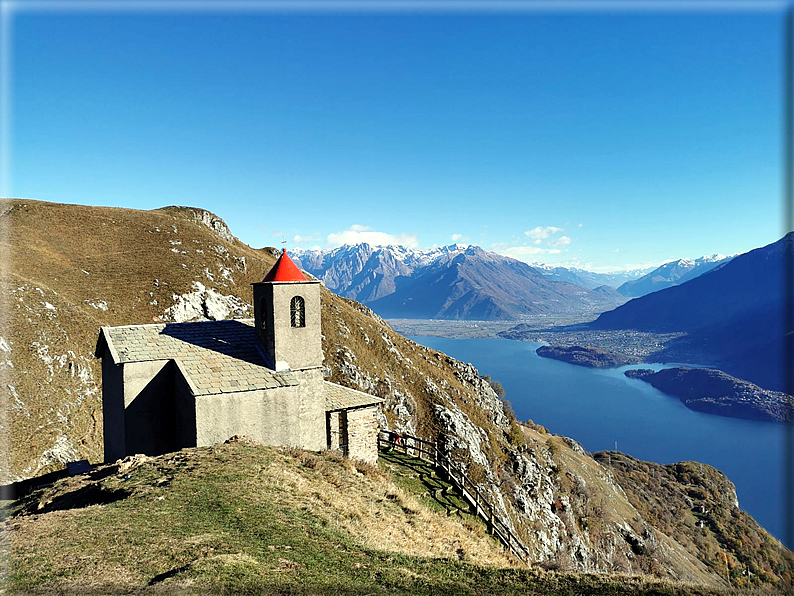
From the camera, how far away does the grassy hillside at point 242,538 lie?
30.8ft

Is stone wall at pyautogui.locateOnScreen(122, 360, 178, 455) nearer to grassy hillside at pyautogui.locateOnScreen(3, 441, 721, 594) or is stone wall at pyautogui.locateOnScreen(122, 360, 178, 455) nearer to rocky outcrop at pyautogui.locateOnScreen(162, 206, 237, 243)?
grassy hillside at pyautogui.locateOnScreen(3, 441, 721, 594)

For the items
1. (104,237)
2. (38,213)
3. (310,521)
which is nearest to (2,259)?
(104,237)

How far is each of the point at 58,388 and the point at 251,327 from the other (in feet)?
59.6

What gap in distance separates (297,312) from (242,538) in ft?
35.8

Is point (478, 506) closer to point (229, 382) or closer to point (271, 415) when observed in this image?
point (271, 415)

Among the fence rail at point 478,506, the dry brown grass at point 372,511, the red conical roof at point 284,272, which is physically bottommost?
the fence rail at point 478,506

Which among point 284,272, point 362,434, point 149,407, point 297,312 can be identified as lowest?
point 362,434

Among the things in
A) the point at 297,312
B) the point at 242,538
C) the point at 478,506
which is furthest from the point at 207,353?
the point at 478,506

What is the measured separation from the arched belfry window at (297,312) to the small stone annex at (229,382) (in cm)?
5

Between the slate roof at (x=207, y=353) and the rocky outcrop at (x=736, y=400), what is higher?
the slate roof at (x=207, y=353)

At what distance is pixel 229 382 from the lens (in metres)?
18.7

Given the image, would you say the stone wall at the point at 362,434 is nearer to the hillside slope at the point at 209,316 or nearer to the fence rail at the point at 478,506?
the fence rail at the point at 478,506

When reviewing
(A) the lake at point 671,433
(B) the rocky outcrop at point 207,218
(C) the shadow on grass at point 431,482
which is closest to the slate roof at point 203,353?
(C) the shadow on grass at point 431,482

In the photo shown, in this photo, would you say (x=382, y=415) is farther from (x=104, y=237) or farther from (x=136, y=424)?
(x=104, y=237)
